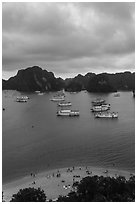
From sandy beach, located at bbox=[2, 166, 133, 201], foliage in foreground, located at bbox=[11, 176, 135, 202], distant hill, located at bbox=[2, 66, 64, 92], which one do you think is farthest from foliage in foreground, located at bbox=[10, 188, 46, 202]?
distant hill, located at bbox=[2, 66, 64, 92]

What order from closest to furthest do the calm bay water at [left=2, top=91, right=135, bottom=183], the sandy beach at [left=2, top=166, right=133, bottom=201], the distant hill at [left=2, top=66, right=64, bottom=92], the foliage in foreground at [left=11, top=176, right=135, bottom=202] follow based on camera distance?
the foliage in foreground at [left=11, top=176, right=135, bottom=202], the sandy beach at [left=2, top=166, right=133, bottom=201], the calm bay water at [left=2, top=91, right=135, bottom=183], the distant hill at [left=2, top=66, right=64, bottom=92]

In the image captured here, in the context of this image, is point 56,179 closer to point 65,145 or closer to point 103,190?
point 103,190

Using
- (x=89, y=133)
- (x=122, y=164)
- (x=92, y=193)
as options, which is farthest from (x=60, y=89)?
(x=92, y=193)

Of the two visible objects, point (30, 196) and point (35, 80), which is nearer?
point (30, 196)

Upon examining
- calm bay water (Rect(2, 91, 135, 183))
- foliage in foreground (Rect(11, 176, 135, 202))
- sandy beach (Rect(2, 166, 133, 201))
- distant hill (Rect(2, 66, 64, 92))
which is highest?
distant hill (Rect(2, 66, 64, 92))

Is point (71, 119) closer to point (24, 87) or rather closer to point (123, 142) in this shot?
point (123, 142)

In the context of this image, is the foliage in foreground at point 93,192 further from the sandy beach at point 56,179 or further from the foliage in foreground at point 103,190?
the sandy beach at point 56,179

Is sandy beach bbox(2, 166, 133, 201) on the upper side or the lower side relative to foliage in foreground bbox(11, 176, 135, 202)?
lower

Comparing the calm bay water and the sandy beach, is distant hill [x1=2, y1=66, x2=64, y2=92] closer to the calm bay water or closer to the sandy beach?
the calm bay water

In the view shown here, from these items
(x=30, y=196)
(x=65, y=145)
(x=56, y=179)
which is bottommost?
(x=56, y=179)

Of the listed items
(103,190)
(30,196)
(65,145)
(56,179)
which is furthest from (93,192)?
(65,145)
